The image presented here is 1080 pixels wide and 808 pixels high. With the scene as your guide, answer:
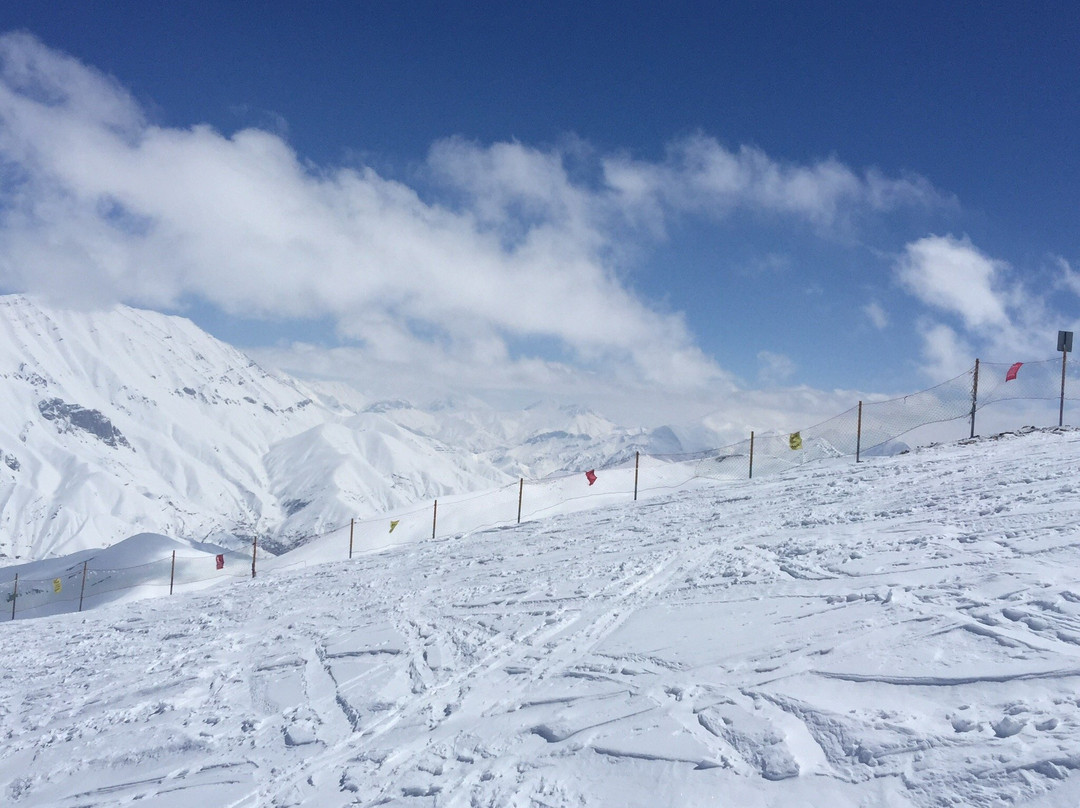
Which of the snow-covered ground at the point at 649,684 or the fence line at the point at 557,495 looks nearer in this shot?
the snow-covered ground at the point at 649,684

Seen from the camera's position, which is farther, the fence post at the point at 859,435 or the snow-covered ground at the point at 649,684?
the fence post at the point at 859,435

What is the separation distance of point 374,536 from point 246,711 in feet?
94.5

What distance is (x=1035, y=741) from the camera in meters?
4.20

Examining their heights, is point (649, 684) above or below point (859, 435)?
below

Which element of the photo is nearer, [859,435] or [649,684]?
[649,684]

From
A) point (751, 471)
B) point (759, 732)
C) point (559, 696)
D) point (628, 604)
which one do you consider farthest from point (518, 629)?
point (751, 471)

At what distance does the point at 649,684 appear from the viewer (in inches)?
256

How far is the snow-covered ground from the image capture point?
4664mm

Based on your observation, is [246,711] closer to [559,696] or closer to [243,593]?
[559,696]

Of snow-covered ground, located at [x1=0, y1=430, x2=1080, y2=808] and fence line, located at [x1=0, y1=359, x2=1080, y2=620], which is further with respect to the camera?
fence line, located at [x1=0, y1=359, x2=1080, y2=620]

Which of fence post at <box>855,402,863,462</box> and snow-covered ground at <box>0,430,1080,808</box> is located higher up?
fence post at <box>855,402,863,462</box>

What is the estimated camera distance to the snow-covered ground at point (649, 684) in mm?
4664

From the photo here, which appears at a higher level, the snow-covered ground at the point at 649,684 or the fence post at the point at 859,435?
the fence post at the point at 859,435

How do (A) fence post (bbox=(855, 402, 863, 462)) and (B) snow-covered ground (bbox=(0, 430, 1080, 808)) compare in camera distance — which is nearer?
(B) snow-covered ground (bbox=(0, 430, 1080, 808))
